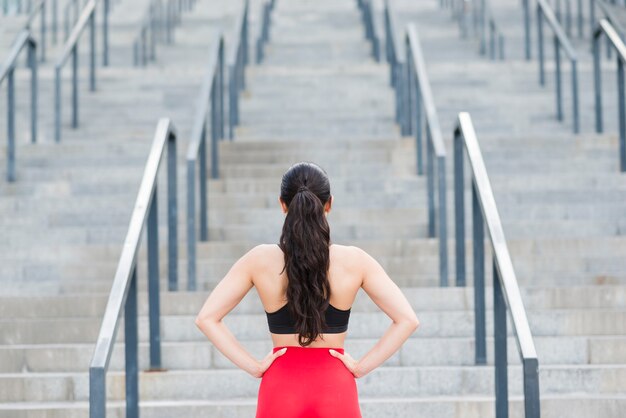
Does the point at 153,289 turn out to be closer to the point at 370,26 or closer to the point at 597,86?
the point at 597,86

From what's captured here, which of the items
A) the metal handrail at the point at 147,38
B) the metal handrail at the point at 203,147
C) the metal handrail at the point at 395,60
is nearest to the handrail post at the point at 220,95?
the metal handrail at the point at 203,147

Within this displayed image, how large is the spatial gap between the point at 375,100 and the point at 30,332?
4.61 meters

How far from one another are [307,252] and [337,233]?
145 inches

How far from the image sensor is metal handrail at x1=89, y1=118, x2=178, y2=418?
3641 millimetres

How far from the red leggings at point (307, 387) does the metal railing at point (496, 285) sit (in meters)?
0.80

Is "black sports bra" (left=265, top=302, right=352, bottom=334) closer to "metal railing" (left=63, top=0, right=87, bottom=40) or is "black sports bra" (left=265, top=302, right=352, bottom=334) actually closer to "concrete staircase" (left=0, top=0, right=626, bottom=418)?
"concrete staircase" (left=0, top=0, right=626, bottom=418)

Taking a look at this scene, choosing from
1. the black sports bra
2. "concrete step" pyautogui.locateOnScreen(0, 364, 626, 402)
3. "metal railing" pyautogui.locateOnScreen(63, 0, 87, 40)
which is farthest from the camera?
"metal railing" pyautogui.locateOnScreen(63, 0, 87, 40)

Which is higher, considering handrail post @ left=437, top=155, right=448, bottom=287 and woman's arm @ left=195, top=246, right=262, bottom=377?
woman's arm @ left=195, top=246, right=262, bottom=377

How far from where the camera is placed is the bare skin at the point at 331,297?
3.04 m

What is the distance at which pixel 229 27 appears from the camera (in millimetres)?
13352

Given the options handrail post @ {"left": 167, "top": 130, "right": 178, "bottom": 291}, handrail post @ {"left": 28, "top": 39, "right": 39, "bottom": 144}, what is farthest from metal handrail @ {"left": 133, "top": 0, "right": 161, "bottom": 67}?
handrail post @ {"left": 167, "top": 130, "right": 178, "bottom": 291}

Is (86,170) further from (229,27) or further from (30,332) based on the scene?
(229,27)

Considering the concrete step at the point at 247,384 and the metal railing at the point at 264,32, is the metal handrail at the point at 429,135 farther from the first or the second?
the metal railing at the point at 264,32

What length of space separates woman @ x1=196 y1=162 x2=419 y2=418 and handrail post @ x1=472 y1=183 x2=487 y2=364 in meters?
2.10
